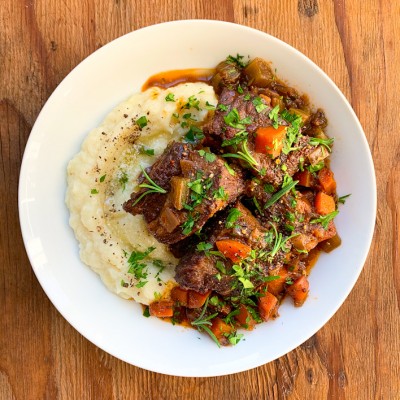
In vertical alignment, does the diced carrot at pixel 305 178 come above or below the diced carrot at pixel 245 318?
above

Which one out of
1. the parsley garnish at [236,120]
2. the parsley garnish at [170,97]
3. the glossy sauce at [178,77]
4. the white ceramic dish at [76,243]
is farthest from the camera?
the glossy sauce at [178,77]

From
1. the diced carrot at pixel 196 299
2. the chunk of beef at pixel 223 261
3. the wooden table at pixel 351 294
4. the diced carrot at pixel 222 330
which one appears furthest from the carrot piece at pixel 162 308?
the wooden table at pixel 351 294

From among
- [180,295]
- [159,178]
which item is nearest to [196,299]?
[180,295]

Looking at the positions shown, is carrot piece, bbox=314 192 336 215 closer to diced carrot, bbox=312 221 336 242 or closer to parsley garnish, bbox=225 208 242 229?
diced carrot, bbox=312 221 336 242

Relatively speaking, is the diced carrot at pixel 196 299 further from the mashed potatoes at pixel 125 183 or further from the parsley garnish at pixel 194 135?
the parsley garnish at pixel 194 135

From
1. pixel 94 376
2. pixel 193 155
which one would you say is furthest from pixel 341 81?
pixel 94 376

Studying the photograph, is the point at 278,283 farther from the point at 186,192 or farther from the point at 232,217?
the point at 186,192
